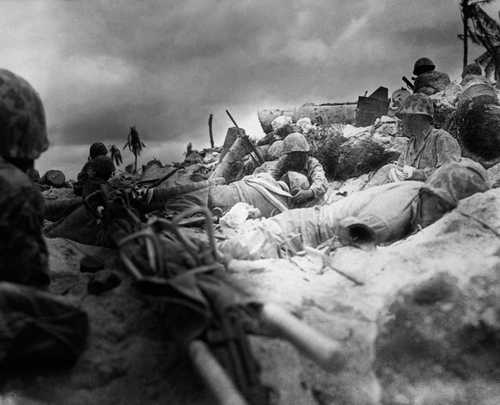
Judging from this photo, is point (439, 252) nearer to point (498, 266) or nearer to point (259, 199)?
point (498, 266)

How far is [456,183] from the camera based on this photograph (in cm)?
371

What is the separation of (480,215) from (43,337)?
3.32 meters

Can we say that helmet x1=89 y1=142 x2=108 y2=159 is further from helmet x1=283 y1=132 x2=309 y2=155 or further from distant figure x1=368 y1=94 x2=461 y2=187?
distant figure x1=368 y1=94 x2=461 y2=187

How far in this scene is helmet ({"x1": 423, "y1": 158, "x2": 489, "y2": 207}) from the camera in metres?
3.66

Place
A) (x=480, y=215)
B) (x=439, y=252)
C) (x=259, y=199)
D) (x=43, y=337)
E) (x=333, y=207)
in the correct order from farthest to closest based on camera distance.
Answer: (x=259, y=199), (x=333, y=207), (x=480, y=215), (x=439, y=252), (x=43, y=337)

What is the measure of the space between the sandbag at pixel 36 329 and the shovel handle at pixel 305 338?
113 cm

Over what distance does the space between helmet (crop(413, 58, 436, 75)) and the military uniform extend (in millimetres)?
14804

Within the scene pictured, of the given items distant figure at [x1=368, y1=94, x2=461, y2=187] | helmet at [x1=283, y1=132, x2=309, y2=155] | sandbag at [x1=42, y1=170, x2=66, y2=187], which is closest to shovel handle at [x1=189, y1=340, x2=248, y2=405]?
distant figure at [x1=368, y1=94, x2=461, y2=187]

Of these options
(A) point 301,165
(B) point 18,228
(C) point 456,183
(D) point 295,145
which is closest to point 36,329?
(B) point 18,228

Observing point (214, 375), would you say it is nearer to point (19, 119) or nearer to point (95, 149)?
point (19, 119)

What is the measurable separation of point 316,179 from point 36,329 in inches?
228

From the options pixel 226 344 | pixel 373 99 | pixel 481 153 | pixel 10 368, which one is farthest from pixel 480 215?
pixel 373 99

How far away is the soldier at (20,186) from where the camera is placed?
7.66 ft

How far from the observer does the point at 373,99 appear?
1245cm
